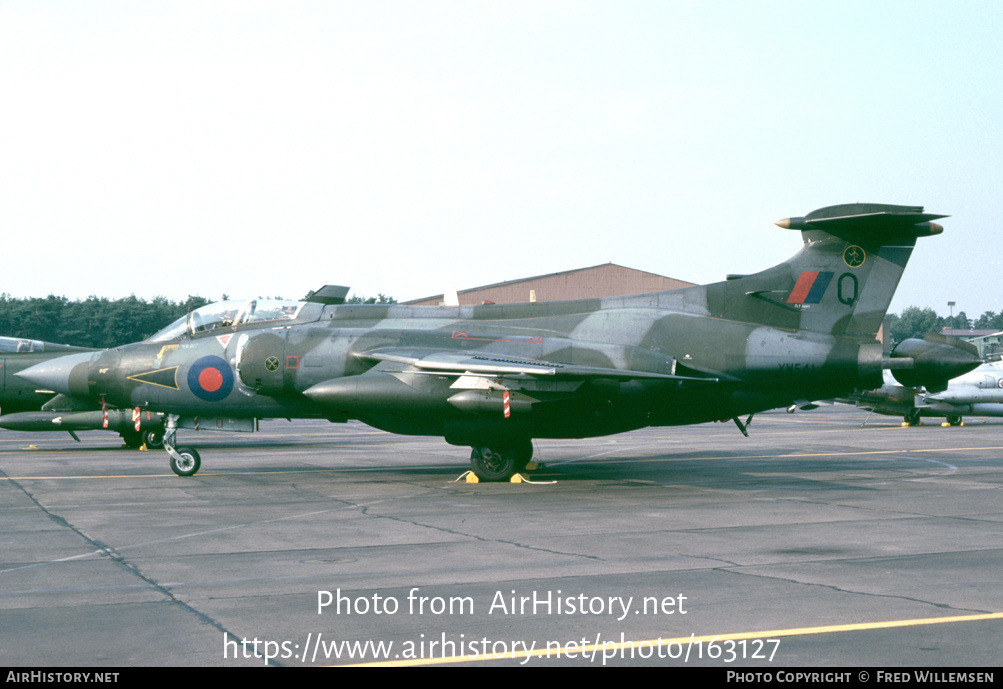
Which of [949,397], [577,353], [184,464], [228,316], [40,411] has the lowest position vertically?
[949,397]

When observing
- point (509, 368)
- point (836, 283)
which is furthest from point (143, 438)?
point (836, 283)

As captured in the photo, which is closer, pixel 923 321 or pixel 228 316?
pixel 228 316

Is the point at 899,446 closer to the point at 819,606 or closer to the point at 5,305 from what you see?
the point at 819,606

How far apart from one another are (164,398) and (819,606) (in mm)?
13860

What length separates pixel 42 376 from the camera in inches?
727

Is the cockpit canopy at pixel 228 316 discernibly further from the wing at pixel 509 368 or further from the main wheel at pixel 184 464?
the wing at pixel 509 368

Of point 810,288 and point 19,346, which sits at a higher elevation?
point 810,288

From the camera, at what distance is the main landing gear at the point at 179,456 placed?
17.8 m

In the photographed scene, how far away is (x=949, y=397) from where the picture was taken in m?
37.2

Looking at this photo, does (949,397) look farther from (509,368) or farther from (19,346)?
(19,346)

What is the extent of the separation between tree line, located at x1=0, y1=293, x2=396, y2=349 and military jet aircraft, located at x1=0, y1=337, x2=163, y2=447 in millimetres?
37294

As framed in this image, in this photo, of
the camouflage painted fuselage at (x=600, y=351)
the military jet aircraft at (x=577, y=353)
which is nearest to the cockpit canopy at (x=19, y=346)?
the military jet aircraft at (x=577, y=353)

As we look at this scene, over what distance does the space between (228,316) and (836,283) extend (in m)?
12.0

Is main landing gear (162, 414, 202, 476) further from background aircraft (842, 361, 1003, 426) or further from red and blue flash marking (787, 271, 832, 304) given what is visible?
background aircraft (842, 361, 1003, 426)
